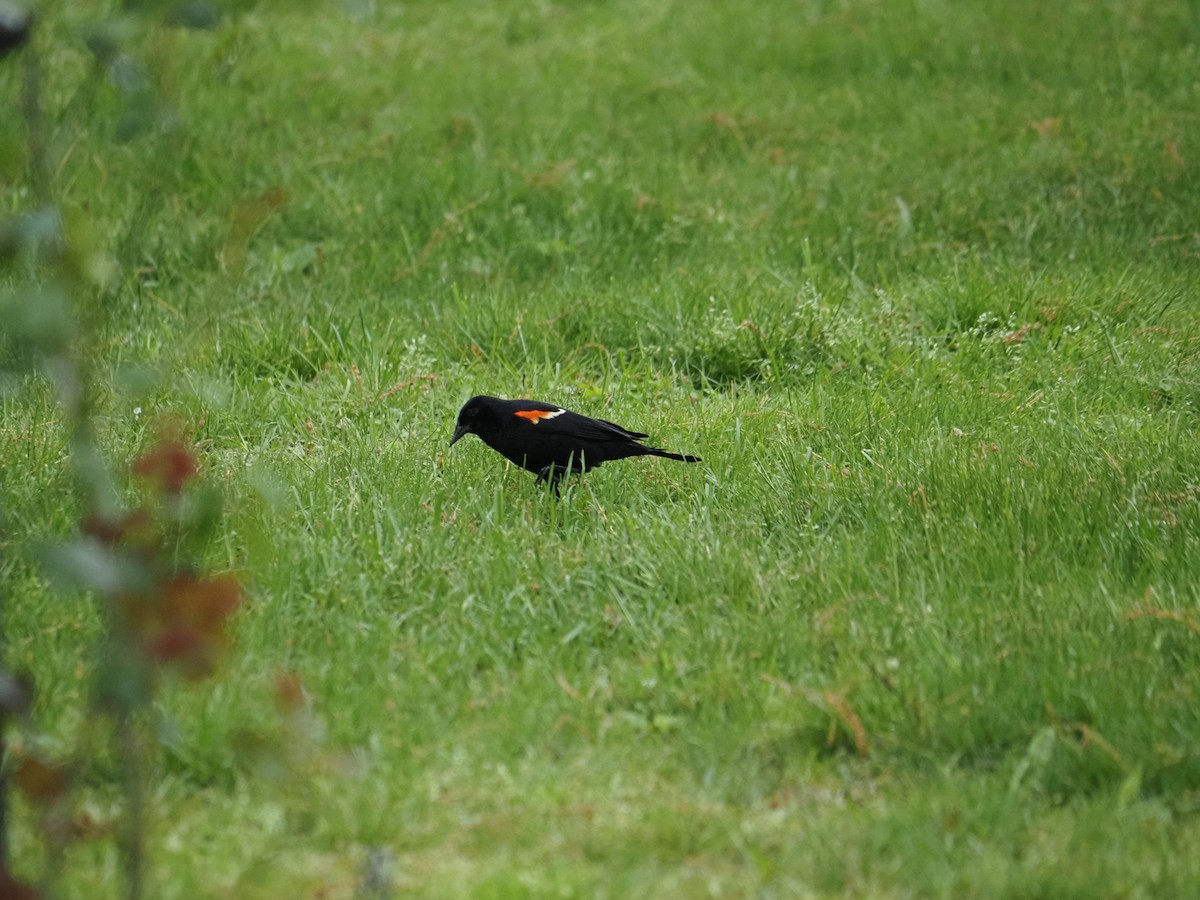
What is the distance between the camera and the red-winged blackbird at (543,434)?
534cm

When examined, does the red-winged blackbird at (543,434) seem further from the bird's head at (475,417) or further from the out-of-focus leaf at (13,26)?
the out-of-focus leaf at (13,26)

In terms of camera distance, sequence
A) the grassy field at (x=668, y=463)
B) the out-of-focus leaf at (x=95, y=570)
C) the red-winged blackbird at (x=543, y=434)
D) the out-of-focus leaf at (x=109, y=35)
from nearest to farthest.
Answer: the out-of-focus leaf at (x=95, y=570)
the out-of-focus leaf at (x=109, y=35)
the grassy field at (x=668, y=463)
the red-winged blackbird at (x=543, y=434)

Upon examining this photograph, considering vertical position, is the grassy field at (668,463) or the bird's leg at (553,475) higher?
the grassy field at (668,463)

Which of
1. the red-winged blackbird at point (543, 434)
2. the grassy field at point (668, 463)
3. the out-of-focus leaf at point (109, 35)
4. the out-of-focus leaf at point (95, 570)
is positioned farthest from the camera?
the red-winged blackbird at point (543, 434)

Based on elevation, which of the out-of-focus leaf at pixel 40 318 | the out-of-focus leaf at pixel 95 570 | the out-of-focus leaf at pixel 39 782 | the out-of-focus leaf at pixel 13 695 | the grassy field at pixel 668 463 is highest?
the out-of-focus leaf at pixel 40 318

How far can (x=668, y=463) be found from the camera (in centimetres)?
563

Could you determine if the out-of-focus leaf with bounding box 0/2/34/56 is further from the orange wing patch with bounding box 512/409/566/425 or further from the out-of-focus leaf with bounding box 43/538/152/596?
the orange wing patch with bounding box 512/409/566/425

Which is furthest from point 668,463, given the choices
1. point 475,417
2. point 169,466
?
point 169,466

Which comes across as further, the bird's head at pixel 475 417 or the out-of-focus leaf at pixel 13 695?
the bird's head at pixel 475 417

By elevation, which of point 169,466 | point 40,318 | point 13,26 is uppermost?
point 13,26

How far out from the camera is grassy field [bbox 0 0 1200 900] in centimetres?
326

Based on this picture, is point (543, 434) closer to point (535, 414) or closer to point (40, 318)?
point (535, 414)

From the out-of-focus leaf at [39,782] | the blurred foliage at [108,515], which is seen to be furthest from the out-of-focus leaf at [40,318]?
the out-of-focus leaf at [39,782]

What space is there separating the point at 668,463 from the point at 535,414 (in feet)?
2.05
